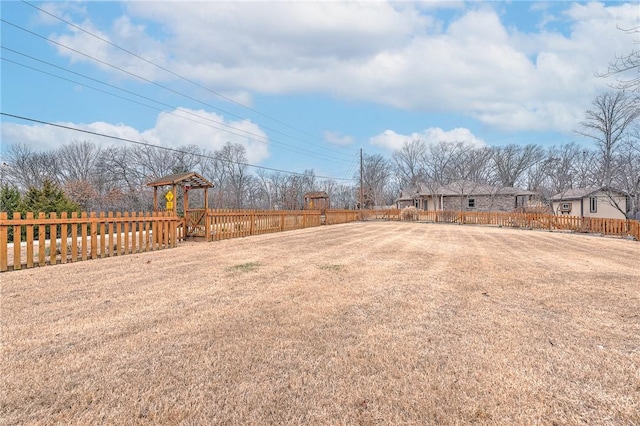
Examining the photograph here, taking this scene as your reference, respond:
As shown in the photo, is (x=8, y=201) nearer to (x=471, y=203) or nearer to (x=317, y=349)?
(x=317, y=349)

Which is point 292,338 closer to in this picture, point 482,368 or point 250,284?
point 482,368

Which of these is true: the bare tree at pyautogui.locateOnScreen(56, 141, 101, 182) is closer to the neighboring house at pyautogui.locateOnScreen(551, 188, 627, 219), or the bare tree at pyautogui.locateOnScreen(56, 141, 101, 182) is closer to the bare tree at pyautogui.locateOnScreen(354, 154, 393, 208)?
the bare tree at pyautogui.locateOnScreen(354, 154, 393, 208)

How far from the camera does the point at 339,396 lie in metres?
2.10

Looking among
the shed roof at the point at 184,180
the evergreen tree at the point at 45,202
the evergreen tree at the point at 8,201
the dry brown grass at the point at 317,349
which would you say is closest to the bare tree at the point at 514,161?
the shed roof at the point at 184,180

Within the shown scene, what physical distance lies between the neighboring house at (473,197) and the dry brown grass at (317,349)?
3658 cm

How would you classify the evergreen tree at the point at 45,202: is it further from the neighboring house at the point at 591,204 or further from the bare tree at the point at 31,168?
the neighboring house at the point at 591,204

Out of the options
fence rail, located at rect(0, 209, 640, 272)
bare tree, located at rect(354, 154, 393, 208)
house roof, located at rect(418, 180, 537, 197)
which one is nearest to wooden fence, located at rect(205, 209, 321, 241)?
fence rail, located at rect(0, 209, 640, 272)

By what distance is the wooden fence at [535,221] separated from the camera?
1619 centimetres

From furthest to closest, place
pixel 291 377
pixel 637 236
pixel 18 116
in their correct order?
1. pixel 637 236
2. pixel 18 116
3. pixel 291 377

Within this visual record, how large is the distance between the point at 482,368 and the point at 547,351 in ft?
2.52

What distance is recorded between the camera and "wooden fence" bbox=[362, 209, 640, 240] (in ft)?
53.1

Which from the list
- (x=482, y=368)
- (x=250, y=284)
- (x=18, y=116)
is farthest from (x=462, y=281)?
(x=18, y=116)

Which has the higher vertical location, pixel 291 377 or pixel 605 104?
pixel 605 104

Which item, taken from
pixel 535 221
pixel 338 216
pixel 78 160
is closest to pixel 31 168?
pixel 78 160
